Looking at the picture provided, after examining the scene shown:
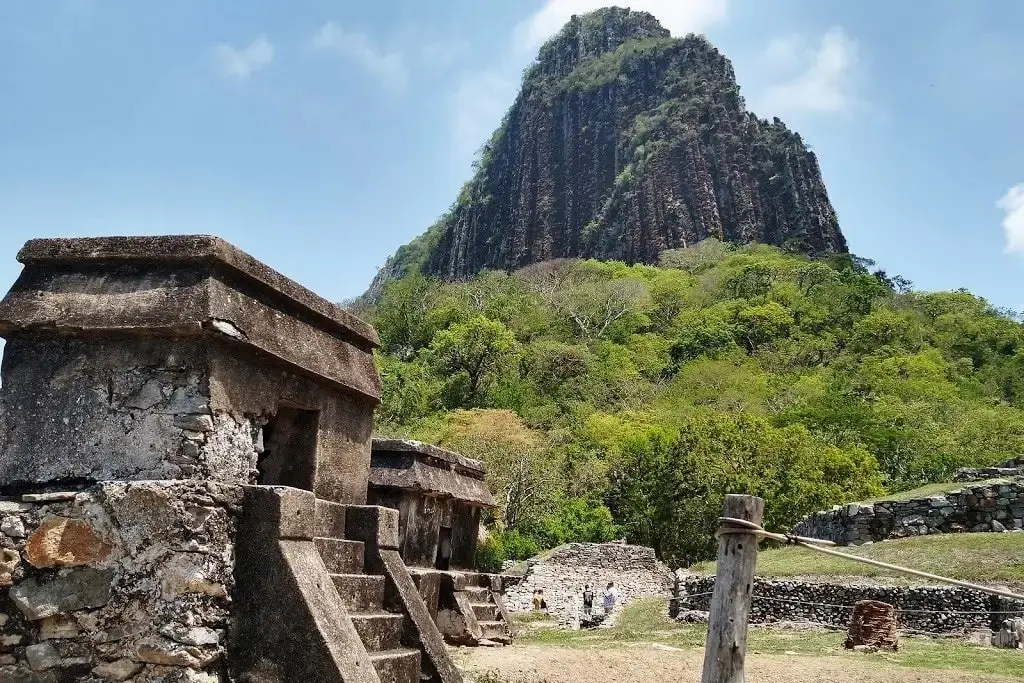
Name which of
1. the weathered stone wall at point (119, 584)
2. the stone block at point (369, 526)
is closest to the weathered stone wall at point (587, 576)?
the stone block at point (369, 526)

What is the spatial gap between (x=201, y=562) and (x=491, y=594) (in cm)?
880

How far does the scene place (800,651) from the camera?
11281 mm

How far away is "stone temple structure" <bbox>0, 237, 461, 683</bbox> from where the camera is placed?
448cm

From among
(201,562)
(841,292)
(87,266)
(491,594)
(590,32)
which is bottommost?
(491,594)

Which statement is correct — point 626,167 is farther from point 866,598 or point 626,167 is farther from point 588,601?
point 866,598

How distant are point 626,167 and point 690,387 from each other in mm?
44674

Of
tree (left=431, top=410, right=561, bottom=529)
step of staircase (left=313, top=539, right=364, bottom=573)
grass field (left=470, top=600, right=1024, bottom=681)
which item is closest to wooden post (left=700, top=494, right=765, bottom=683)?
step of staircase (left=313, top=539, right=364, bottom=573)

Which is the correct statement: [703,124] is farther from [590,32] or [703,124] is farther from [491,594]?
[491,594]

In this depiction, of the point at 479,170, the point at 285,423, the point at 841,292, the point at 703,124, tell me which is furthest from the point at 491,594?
the point at 479,170

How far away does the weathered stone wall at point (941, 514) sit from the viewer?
18078 mm

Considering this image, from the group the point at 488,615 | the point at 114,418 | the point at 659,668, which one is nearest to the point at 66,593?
the point at 114,418

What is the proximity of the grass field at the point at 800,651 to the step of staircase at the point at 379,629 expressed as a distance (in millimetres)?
3229

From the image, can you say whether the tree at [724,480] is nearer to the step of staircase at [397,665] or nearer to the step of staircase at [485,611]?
the step of staircase at [485,611]

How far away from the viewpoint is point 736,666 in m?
4.36
